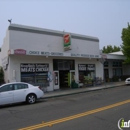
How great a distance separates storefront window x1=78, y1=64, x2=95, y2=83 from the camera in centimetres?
2244

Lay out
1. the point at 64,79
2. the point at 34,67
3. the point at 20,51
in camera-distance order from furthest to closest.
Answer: the point at 64,79, the point at 34,67, the point at 20,51

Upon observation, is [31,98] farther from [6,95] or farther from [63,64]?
[63,64]

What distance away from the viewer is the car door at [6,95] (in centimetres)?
1133

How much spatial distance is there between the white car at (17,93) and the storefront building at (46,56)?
4.61 m

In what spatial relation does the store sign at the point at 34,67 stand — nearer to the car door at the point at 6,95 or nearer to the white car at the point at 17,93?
the white car at the point at 17,93

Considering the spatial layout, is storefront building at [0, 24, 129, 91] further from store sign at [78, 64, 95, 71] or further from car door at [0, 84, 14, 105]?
car door at [0, 84, 14, 105]

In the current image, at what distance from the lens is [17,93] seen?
11820 millimetres

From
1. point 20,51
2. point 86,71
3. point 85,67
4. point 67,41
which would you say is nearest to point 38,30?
point 67,41

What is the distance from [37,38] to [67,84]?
267 inches

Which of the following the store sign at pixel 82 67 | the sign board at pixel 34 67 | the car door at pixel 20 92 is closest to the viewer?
the car door at pixel 20 92

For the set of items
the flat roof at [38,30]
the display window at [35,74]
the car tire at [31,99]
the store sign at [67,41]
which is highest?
the flat roof at [38,30]

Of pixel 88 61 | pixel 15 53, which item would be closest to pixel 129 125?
pixel 15 53

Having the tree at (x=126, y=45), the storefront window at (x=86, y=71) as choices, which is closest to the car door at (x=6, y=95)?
the storefront window at (x=86, y=71)

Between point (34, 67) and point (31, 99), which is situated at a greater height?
point (34, 67)
